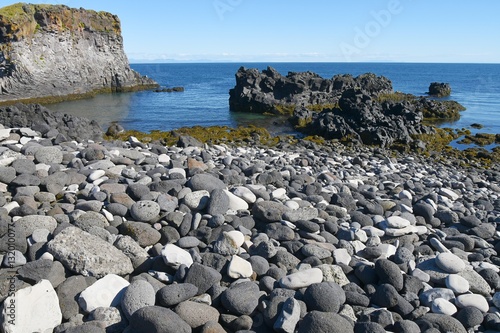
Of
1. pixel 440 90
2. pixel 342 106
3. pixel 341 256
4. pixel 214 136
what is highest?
pixel 341 256

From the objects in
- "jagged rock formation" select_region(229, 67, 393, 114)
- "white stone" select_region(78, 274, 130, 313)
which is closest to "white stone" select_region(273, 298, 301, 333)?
"white stone" select_region(78, 274, 130, 313)

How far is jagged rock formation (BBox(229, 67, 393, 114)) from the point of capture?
33.6 m

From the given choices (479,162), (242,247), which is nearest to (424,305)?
(242,247)

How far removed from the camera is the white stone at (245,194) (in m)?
5.73

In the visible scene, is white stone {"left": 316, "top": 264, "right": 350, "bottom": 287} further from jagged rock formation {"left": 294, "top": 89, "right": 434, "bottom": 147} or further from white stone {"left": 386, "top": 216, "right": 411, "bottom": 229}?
jagged rock formation {"left": 294, "top": 89, "right": 434, "bottom": 147}

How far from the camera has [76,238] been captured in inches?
162

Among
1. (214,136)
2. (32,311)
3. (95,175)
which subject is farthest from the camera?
(214,136)

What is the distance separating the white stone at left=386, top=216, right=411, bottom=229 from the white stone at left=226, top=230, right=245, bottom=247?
2.11 metres

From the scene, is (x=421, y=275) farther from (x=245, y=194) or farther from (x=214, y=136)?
(x=214, y=136)

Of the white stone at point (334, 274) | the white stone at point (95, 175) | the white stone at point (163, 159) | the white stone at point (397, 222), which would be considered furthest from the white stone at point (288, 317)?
the white stone at point (163, 159)

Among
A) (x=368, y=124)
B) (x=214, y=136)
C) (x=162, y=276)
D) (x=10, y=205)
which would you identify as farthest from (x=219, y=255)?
(x=368, y=124)

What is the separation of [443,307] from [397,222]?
172 centimetres

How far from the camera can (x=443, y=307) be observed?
3.93 metres

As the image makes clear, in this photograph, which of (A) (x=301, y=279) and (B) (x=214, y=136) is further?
(B) (x=214, y=136)
